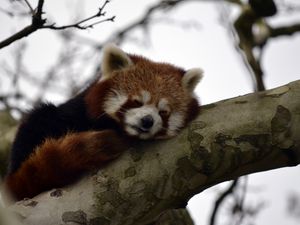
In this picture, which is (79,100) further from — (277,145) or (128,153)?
(277,145)

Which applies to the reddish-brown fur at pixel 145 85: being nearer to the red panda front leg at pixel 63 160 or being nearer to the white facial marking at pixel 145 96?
the white facial marking at pixel 145 96

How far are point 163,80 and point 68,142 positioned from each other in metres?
1.00

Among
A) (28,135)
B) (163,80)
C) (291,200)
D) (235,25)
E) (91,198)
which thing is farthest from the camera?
(291,200)

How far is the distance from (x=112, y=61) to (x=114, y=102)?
0.42 metres

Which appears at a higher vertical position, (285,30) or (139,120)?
(139,120)

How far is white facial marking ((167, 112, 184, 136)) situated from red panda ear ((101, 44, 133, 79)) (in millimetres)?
583

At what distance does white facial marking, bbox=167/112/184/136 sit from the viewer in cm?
258

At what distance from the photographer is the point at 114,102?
115 inches

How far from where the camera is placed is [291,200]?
241 inches

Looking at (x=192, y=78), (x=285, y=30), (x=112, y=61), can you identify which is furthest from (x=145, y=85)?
(x=285, y=30)

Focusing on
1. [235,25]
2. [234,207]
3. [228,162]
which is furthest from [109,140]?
[234,207]

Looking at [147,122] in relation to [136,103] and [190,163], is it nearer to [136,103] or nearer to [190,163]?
[136,103]

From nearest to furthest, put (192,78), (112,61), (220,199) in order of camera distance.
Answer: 1. (112,61)
2. (192,78)
3. (220,199)

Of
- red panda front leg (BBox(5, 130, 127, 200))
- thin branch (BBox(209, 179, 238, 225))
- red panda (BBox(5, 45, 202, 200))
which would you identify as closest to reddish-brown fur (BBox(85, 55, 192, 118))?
red panda (BBox(5, 45, 202, 200))
